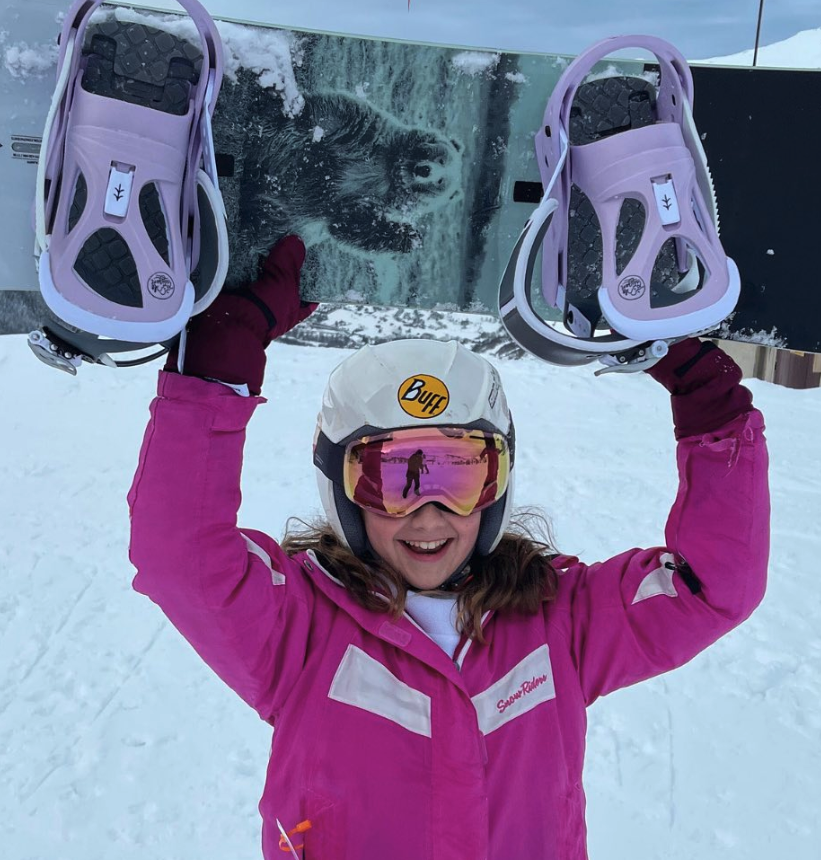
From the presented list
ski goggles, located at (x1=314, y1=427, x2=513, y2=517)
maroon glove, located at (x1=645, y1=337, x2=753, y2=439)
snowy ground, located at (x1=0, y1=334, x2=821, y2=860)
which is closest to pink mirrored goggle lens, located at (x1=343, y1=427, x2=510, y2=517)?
ski goggles, located at (x1=314, y1=427, x2=513, y2=517)

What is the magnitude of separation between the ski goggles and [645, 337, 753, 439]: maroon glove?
401mm

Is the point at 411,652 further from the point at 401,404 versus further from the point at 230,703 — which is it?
the point at 230,703

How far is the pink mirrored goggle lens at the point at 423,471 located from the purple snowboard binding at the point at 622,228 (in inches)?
10.0

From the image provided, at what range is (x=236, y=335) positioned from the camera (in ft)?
5.04

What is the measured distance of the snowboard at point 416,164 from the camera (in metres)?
2.08

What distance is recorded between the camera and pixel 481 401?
71.6 inches

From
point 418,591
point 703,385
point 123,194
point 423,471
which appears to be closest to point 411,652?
point 418,591

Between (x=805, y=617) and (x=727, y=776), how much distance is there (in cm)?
162

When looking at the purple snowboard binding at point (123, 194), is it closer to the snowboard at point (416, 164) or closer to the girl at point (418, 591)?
the girl at point (418, 591)

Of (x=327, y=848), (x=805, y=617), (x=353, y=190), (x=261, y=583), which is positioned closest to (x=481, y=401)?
(x=261, y=583)

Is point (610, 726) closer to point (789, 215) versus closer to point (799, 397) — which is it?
point (789, 215)

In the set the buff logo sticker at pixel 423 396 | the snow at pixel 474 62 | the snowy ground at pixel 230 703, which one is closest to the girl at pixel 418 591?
the buff logo sticker at pixel 423 396

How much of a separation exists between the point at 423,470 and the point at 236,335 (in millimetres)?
471

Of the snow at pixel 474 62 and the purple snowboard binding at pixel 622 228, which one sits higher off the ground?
the snow at pixel 474 62
